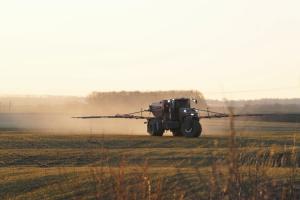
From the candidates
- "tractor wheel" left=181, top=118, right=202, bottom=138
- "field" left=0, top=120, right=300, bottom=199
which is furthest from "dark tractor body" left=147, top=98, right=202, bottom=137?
"field" left=0, top=120, right=300, bottom=199

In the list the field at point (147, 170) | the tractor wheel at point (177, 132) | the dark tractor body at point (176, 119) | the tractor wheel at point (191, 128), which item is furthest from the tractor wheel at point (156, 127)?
the field at point (147, 170)

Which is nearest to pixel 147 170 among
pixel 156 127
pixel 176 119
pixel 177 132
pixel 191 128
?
pixel 191 128

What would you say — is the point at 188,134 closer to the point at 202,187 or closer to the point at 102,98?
the point at 202,187

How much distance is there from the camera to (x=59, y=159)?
2709cm

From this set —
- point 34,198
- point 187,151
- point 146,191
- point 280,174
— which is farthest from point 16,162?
point 146,191

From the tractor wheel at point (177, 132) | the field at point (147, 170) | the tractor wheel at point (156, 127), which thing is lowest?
the field at point (147, 170)

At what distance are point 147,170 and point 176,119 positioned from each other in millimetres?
33243

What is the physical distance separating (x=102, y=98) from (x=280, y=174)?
135 metres

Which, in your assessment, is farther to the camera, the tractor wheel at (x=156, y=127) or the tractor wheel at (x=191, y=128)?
the tractor wheel at (x=156, y=127)

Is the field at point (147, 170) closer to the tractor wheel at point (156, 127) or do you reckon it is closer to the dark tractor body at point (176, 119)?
the dark tractor body at point (176, 119)

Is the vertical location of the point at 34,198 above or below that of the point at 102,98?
below

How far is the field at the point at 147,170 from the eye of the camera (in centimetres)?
720

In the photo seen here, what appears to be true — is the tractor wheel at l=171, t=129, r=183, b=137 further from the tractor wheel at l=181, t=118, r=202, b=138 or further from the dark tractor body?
the tractor wheel at l=181, t=118, r=202, b=138

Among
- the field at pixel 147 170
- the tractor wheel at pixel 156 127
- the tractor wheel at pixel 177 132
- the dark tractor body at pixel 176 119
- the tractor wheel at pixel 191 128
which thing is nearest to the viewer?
the field at pixel 147 170
